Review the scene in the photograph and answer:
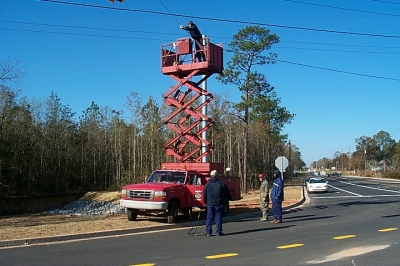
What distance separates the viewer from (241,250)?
10.1m

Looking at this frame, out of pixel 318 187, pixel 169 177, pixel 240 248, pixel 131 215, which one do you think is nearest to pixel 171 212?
pixel 131 215

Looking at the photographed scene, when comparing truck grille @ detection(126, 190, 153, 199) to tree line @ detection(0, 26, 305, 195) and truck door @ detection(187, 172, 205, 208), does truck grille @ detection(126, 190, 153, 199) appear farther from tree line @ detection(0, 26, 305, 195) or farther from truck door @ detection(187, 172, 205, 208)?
tree line @ detection(0, 26, 305, 195)

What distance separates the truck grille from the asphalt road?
149 centimetres

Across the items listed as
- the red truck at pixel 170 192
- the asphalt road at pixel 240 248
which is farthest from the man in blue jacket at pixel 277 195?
the red truck at pixel 170 192

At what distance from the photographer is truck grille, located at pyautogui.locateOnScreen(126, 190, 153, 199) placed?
14719 millimetres

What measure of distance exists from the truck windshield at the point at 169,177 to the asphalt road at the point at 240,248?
8.05 ft

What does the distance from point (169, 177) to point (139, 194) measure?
1.89 meters

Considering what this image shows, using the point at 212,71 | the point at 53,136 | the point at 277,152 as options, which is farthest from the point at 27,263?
the point at 277,152

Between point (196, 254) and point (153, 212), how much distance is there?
5.93 meters

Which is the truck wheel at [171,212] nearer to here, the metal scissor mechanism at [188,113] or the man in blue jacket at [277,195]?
the man in blue jacket at [277,195]

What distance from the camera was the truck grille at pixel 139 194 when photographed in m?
14.7

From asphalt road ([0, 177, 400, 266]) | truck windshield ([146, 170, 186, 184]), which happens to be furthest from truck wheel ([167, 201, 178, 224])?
truck windshield ([146, 170, 186, 184])

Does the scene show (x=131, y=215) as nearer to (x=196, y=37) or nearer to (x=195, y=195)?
(x=195, y=195)

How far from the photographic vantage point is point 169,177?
16.5 m
